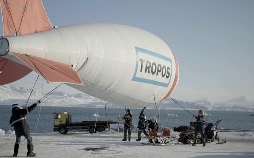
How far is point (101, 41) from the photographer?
1385 cm

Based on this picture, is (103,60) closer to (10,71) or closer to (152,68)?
(152,68)

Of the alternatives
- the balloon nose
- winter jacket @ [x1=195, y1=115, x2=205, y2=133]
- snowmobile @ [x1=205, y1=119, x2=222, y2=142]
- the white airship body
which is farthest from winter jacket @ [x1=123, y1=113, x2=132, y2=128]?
the balloon nose

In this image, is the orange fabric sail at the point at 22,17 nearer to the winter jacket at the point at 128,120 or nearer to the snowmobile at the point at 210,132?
the winter jacket at the point at 128,120

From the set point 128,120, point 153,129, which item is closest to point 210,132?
point 153,129

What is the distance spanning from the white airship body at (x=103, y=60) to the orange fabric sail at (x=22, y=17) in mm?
606

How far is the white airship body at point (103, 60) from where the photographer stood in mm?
10758

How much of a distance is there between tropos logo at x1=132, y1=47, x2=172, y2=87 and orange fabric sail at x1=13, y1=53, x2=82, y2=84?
4.71m

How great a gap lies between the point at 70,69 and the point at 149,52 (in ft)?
18.9

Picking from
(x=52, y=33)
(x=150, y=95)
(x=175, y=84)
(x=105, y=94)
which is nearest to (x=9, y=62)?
(x=52, y=33)

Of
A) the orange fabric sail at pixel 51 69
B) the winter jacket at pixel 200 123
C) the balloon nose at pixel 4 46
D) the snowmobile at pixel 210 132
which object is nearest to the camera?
the balloon nose at pixel 4 46

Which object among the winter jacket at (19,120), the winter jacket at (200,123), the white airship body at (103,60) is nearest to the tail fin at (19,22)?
the white airship body at (103,60)

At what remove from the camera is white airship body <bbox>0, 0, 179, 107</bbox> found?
10.8 metres

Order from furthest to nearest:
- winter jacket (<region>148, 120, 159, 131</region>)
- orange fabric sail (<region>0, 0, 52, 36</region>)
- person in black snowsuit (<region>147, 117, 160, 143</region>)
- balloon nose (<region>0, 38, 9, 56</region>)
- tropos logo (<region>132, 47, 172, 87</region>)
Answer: winter jacket (<region>148, 120, 159, 131</region>) → person in black snowsuit (<region>147, 117, 160, 143</region>) → tropos logo (<region>132, 47, 172, 87</region>) → orange fabric sail (<region>0, 0, 52, 36</region>) → balloon nose (<region>0, 38, 9, 56</region>)

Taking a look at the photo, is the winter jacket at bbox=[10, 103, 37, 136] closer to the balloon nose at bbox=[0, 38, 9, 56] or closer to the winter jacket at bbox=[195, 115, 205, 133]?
the balloon nose at bbox=[0, 38, 9, 56]
